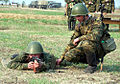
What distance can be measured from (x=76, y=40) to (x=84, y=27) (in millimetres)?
405

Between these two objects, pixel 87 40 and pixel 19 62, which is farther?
pixel 19 62

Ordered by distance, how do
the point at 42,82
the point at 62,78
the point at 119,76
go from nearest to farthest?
1. the point at 42,82
2. the point at 62,78
3. the point at 119,76

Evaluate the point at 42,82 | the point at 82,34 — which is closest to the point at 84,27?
the point at 82,34

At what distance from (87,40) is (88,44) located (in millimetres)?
104

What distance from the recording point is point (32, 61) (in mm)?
6203

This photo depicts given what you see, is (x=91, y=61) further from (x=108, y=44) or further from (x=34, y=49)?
(x=34, y=49)

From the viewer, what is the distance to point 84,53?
646 cm

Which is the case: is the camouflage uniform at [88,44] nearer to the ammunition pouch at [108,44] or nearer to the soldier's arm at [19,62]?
the ammunition pouch at [108,44]

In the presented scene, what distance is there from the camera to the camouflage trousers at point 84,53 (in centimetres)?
611

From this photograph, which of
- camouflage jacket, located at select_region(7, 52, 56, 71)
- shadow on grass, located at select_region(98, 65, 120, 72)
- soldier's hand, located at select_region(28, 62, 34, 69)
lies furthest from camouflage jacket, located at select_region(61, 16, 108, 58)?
soldier's hand, located at select_region(28, 62, 34, 69)

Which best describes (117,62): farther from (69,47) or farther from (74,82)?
(74,82)

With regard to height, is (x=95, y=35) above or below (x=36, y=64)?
above

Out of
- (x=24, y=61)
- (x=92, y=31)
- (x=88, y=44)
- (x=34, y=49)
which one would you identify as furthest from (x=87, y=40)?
(x=24, y=61)

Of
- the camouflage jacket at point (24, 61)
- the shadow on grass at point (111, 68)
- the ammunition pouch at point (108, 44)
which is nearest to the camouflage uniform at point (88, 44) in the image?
the ammunition pouch at point (108, 44)
